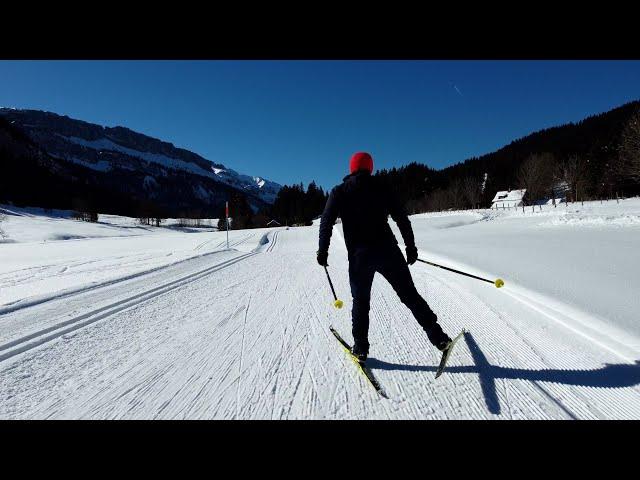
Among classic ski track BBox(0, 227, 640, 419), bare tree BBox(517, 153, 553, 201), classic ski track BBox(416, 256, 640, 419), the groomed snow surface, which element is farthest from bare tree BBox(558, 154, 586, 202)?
classic ski track BBox(416, 256, 640, 419)

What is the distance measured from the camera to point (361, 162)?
106 inches

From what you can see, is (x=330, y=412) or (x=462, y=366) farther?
(x=462, y=366)

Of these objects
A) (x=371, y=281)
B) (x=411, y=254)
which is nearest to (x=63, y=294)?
(x=371, y=281)

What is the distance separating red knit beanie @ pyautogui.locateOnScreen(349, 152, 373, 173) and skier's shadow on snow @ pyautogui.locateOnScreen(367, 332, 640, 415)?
1828mm

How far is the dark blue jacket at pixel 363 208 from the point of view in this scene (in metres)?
2.61

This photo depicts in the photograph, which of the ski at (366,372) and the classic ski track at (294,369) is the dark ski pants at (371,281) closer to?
the ski at (366,372)

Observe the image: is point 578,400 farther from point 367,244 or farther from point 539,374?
point 367,244

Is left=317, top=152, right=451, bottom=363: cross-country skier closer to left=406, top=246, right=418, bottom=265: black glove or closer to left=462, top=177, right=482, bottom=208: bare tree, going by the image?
left=406, top=246, right=418, bottom=265: black glove

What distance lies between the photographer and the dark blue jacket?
261cm
